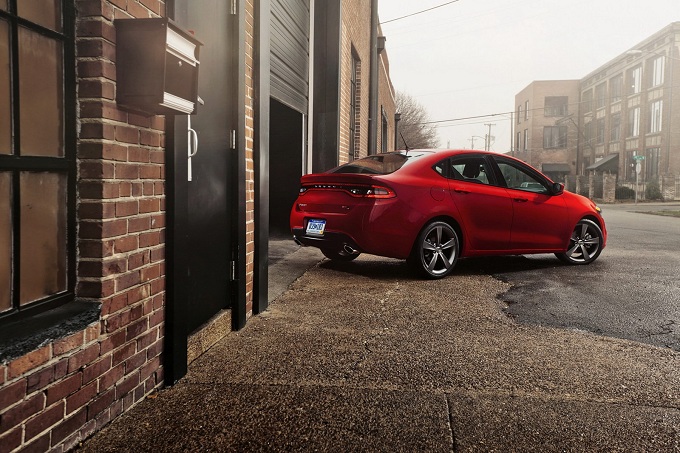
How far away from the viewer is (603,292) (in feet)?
18.8

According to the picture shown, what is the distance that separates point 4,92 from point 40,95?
198mm

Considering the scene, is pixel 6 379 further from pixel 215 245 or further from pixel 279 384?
pixel 215 245

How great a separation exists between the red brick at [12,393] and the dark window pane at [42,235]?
1.11ft

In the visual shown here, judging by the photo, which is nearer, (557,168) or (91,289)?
(91,289)

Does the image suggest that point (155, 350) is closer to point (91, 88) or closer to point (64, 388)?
point (64, 388)

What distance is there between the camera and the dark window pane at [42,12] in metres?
2.06

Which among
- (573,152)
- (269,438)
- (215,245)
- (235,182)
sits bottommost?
(269,438)

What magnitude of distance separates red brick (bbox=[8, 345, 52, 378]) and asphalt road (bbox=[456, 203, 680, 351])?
3.52m

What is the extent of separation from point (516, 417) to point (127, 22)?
98.7 inches

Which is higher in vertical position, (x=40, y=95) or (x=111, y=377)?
(x=40, y=95)

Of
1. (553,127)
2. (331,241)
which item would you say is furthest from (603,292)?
(553,127)

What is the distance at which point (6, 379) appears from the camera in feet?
6.14

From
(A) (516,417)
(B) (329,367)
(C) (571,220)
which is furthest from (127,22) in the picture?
(C) (571,220)

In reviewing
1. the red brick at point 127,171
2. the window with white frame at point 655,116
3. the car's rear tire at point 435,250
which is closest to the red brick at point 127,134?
the red brick at point 127,171
